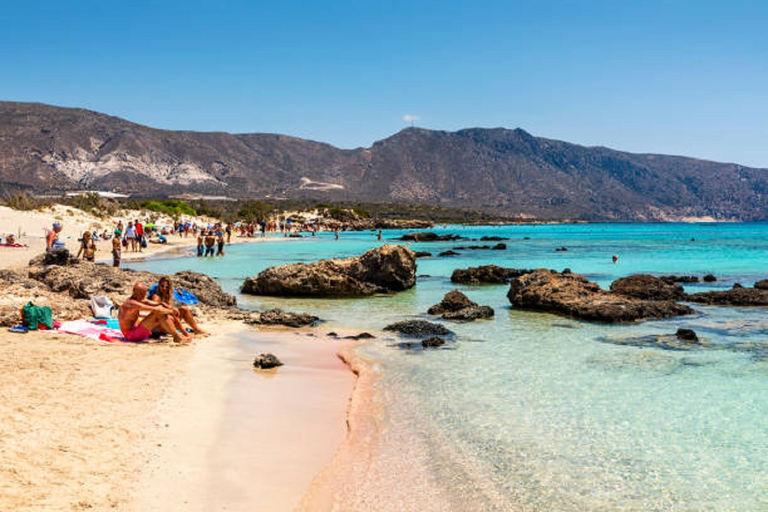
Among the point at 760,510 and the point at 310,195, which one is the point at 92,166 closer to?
the point at 310,195

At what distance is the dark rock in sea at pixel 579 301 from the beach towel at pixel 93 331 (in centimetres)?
→ 909

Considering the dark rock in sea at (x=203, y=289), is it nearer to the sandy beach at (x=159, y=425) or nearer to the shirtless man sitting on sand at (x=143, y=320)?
the shirtless man sitting on sand at (x=143, y=320)

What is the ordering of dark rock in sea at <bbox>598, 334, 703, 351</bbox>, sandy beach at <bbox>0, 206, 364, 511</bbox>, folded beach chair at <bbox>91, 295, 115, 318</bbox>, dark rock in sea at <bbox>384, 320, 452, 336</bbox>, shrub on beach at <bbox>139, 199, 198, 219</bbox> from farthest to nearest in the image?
1. shrub on beach at <bbox>139, 199, 198, 219</bbox>
2. dark rock in sea at <bbox>384, 320, 452, 336</bbox>
3. folded beach chair at <bbox>91, 295, 115, 318</bbox>
4. dark rock in sea at <bbox>598, 334, 703, 351</bbox>
5. sandy beach at <bbox>0, 206, 364, 511</bbox>

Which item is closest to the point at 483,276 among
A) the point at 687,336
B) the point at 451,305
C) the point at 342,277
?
the point at 342,277

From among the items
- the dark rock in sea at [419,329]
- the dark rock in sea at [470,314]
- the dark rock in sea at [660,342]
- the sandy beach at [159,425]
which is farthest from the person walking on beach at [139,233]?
the dark rock in sea at [660,342]

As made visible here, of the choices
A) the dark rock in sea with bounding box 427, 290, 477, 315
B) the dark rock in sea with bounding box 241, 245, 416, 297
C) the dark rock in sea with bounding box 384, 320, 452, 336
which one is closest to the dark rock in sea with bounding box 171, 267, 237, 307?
the dark rock in sea with bounding box 241, 245, 416, 297

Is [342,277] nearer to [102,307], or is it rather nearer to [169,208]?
[102,307]

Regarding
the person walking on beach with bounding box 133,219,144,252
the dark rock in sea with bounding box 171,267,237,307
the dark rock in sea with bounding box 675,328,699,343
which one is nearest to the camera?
the dark rock in sea with bounding box 675,328,699,343

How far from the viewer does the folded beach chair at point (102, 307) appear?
10664 mm

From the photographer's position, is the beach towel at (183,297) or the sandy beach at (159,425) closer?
the sandy beach at (159,425)

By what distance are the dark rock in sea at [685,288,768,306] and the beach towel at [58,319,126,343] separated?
1364 centimetres

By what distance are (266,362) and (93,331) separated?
306 cm

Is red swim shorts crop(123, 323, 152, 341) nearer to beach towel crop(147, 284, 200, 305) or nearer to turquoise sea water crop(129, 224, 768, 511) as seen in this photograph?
beach towel crop(147, 284, 200, 305)

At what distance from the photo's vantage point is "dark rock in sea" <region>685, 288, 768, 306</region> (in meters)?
15.3
